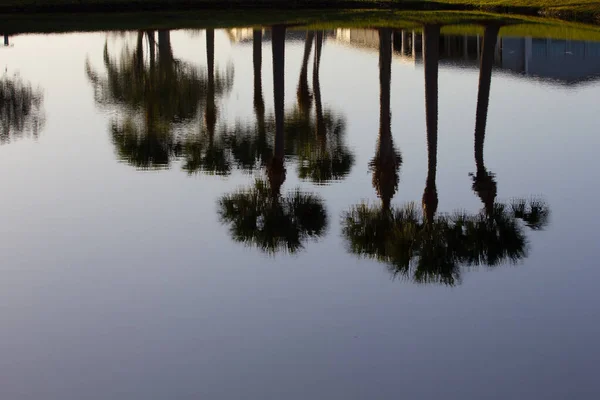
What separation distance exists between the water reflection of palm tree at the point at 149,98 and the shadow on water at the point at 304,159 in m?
0.07

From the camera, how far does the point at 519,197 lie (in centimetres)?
2345

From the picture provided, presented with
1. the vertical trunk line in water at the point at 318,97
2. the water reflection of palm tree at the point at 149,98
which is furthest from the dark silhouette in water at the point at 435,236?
the vertical trunk line in water at the point at 318,97

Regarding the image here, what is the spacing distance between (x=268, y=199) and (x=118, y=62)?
3069 centimetres

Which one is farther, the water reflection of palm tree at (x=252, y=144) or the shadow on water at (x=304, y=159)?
the water reflection of palm tree at (x=252, y=144)

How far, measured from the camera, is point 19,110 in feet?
120

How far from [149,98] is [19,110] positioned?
638 cm

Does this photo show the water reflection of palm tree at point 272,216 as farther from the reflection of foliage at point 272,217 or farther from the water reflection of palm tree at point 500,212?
the water reflection of palm tree at point 500,212

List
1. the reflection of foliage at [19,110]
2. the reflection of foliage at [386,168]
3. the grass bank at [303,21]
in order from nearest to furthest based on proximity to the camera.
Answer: the reflection of foliage at [386,168] < the reflection of foliage at [19,110] < the grass bank at [303,21]

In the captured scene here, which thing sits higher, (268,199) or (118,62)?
(118,62)

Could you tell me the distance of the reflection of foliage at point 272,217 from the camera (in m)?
21.3

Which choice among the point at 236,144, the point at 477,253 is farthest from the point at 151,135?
the point at 477,253

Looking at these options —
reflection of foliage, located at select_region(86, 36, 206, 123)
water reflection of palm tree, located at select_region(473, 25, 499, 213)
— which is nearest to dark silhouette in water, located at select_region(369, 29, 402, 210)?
water reflection of palm tree, located at select_region(473, 25, 499, 213)

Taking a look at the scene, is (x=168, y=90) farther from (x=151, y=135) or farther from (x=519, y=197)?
(x=519, y=197)

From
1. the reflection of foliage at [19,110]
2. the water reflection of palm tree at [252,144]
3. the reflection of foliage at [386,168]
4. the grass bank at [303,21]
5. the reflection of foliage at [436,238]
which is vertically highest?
the grass bank at [303,21]
